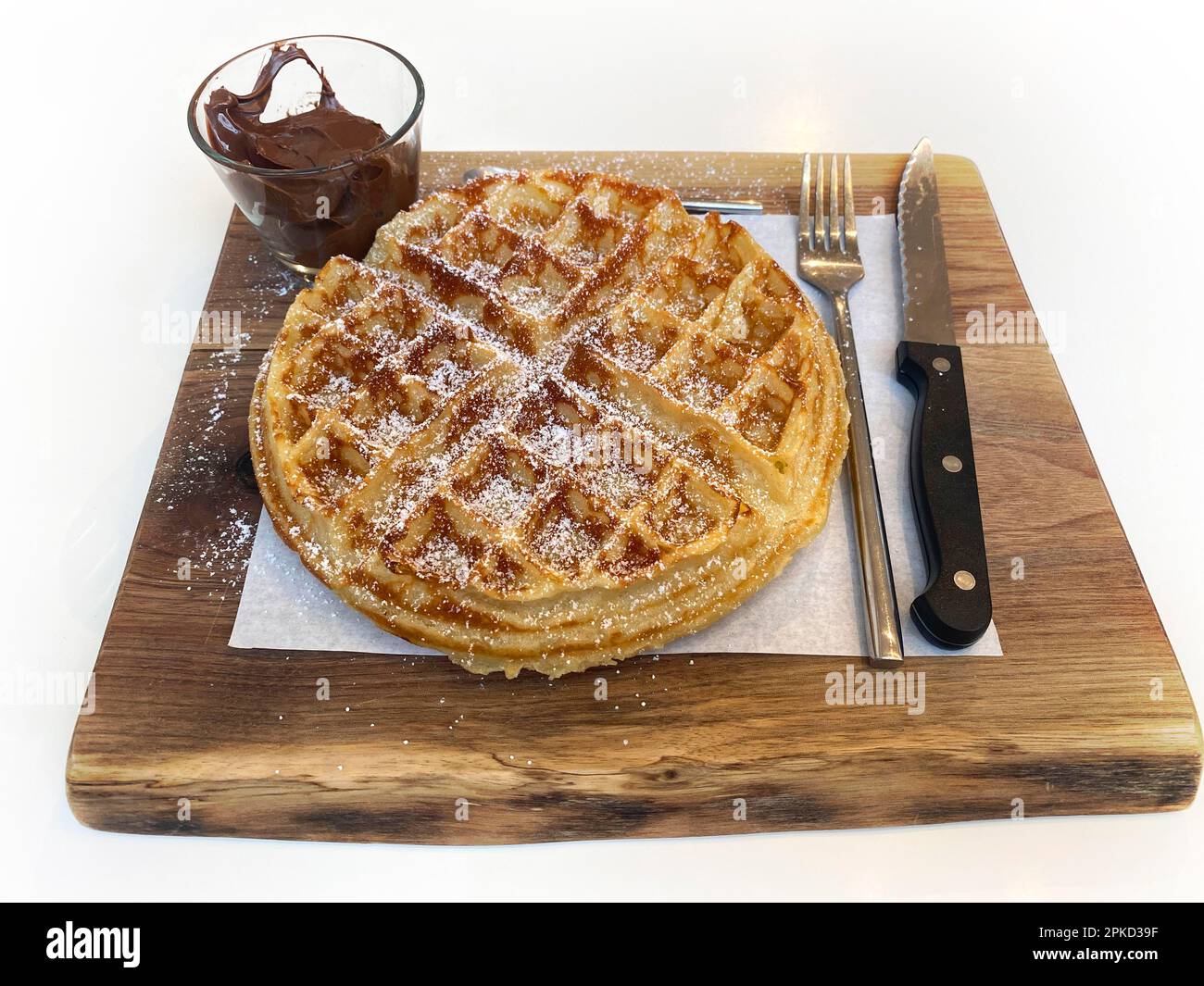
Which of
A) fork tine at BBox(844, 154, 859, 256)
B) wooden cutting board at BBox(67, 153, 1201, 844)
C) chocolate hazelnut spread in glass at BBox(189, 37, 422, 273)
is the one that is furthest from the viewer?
fork tine at BBox(844, 154, 859, 256)

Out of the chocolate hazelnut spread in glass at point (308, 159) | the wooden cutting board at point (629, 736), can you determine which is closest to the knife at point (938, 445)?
the wooden cutting board at point (629, 736)

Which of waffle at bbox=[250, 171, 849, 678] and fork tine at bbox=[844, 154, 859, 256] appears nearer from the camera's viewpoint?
waffle at bbox=[250, 171, 849, 678]

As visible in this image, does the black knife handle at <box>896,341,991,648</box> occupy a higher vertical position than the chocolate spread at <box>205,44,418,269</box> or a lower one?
lower

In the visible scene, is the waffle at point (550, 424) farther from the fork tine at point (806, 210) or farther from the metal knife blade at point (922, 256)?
the fork tine at point (806, 210)

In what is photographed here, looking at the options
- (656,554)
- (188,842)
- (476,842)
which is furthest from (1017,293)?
(188,842)

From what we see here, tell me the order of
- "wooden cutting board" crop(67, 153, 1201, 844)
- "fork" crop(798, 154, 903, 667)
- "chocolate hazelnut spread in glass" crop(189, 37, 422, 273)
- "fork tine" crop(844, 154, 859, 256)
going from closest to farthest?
"wooden cutting board" crop(67, 153, 1201, 844), "fork" crop(798, 154, 903, 667), "chocolate hazelnut spread in glass" crop(189, 37, 422, 273), "fork tine" crop(844, 154, 859, 256)

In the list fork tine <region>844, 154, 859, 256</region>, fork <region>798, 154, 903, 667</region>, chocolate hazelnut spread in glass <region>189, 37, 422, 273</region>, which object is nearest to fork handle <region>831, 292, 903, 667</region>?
fork <region>798, 154, 903, 667</region>

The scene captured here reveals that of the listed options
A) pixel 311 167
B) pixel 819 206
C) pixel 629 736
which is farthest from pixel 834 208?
pixel 629 736

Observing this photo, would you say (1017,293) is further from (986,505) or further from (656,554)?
(656,554)

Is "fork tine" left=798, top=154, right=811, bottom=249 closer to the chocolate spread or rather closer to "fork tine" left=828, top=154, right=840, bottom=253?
"fork tine" left=828, top=154, right=840, bottom=253
